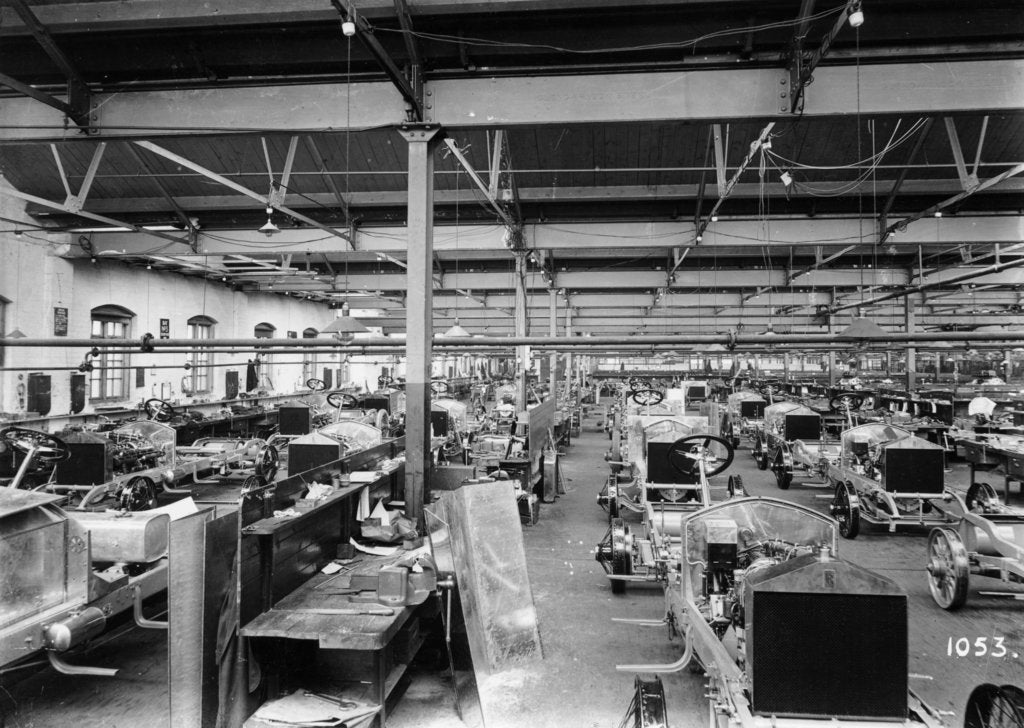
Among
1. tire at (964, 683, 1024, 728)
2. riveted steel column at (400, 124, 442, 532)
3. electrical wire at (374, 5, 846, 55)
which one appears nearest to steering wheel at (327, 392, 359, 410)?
riveted steel column at (400, 124, 442, 532)

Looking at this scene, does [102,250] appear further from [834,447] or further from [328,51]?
[834,447]

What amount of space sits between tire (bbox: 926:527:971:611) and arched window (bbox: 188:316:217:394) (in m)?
19.0

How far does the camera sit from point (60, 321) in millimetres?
12625

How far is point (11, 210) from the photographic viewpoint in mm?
11086

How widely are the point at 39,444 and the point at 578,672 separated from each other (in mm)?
7547

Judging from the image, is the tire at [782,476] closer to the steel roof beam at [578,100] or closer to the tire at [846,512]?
the tire at [846,512]

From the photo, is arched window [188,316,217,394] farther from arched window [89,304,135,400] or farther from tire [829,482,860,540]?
tire [829,482,860,540]

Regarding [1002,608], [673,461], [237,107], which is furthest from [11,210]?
[1002,608]

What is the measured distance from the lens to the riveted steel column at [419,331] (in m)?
5.86

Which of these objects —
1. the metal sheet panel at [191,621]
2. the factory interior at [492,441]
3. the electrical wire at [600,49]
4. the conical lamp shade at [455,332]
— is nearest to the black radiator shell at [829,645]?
the factory interior at [492,441]

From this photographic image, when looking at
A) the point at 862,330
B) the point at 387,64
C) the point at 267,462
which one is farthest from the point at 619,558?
the point at 267,462

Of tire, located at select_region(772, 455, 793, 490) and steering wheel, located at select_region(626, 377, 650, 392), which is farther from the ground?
steering wheel, located at select_region(626, 377, 650, 392)

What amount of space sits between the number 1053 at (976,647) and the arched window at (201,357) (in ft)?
63.3

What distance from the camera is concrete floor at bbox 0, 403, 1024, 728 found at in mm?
4066
